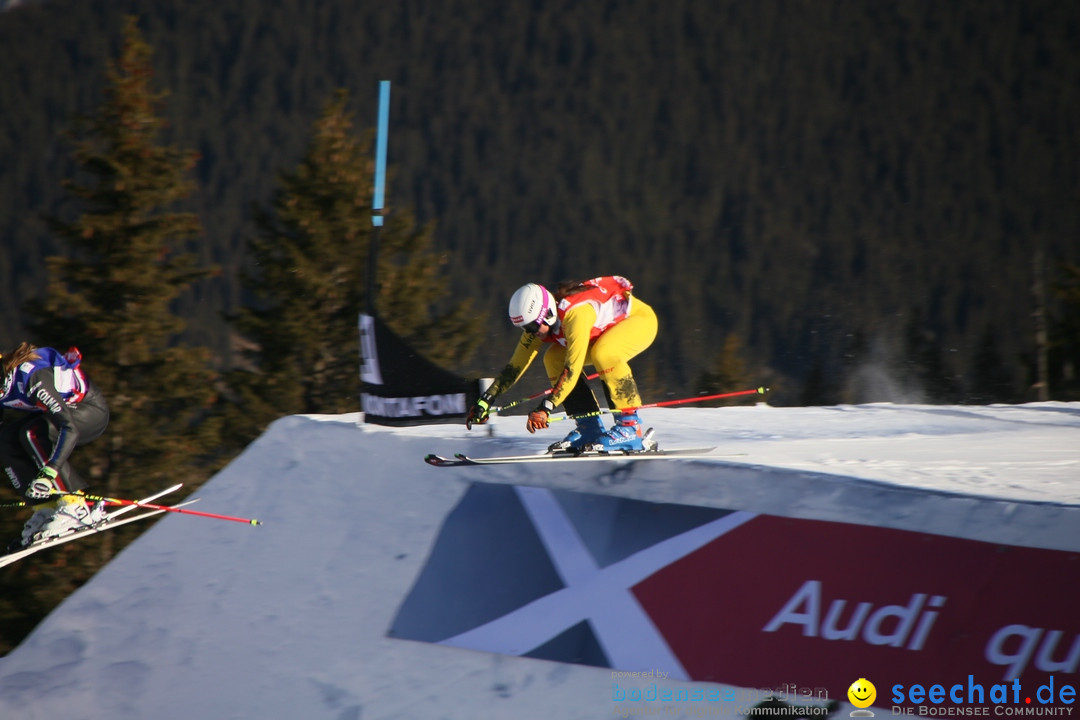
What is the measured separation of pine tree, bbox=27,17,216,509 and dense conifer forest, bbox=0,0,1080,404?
147ft

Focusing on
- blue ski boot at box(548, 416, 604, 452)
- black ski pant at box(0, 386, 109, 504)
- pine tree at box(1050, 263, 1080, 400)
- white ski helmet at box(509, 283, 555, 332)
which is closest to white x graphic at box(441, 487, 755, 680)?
blue ski boot at box(548, 416, 604, 452)

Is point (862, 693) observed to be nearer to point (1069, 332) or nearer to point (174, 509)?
point (174, 509)

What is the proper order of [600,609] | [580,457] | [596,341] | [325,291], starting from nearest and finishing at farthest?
[600,609] < [580,457] < [596,341] < [325,291]

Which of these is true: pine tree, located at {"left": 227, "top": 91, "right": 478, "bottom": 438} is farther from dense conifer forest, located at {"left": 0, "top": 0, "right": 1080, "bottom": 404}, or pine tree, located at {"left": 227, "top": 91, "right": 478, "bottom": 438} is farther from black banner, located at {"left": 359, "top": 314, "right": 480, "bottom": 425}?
dense conifer forest, located at {"left": 0, "top": 0, "right": 1080, "bottom": 404}

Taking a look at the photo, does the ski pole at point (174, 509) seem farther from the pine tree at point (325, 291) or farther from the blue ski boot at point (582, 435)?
the pine tree at point (325, 291)

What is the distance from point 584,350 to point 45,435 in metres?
3.76

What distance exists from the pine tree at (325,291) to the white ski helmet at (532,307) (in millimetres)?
16196

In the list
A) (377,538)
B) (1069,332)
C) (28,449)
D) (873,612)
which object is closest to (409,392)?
(377,538)

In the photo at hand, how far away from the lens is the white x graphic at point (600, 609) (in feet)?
19.2

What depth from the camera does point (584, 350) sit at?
6.70m

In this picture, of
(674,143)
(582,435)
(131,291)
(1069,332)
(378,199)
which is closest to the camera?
(582,435)

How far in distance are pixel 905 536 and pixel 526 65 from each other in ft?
297

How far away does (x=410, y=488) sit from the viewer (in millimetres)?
7305

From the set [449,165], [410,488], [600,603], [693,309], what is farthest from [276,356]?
[693,309]
